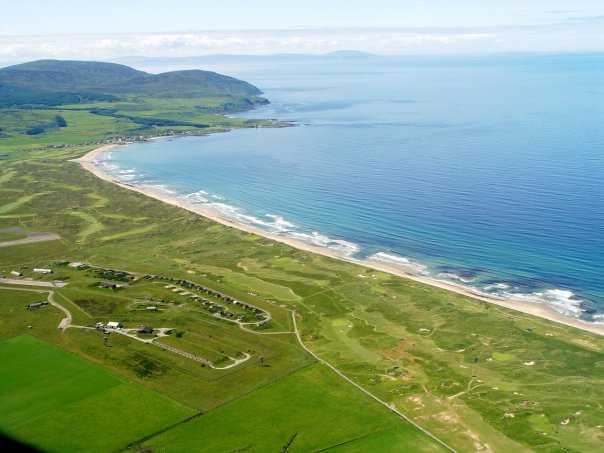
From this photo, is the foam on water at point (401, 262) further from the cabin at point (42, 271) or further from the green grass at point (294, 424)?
the cabin at point (42, 271)

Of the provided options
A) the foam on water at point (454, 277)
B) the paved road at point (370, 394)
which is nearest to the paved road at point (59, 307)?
the paved road at point (370, 394)

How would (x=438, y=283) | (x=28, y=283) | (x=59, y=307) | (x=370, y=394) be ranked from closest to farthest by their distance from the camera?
(x=370, y=394), (x=59, y=307), (x=438, y=283), (x=28, y=283)

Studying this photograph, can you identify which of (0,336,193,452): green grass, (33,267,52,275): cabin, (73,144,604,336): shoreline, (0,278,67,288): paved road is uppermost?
(73,144,604,336): shoreline

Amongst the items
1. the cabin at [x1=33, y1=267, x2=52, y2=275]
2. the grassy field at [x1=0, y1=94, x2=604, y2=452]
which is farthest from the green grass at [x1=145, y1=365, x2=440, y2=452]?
the cabin at [x1=33, y1=267, x2=52, y2=275]

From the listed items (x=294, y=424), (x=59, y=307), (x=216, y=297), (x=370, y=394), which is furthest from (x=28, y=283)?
(x=370, y=394)

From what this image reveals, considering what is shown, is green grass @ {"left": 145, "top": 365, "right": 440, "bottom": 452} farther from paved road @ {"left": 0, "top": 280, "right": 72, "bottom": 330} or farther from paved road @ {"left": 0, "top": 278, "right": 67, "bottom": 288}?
paved road @ {"left": 0, "top": 278, "right": 67, "bottom": 288}

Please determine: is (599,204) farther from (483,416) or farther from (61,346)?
(61,346)

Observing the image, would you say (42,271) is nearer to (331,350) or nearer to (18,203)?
(18,203)
